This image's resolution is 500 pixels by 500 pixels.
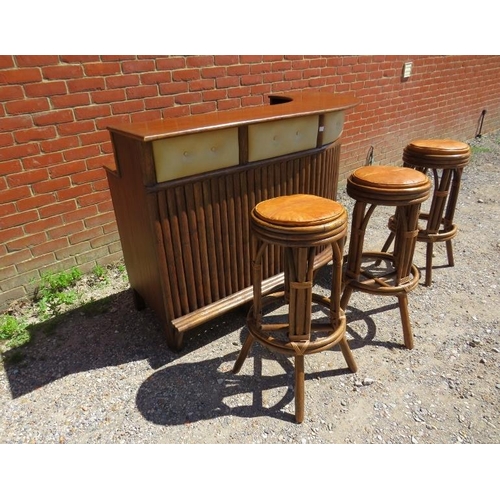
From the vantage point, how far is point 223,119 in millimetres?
2195

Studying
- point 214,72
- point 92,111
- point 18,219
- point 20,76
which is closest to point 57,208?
point 18,219

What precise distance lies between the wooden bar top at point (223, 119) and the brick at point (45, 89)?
2.95 ft

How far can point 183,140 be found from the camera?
6.62 ft

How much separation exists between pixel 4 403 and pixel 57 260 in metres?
1.22

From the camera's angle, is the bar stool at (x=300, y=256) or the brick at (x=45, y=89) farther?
the brick at (x=45, y=89)

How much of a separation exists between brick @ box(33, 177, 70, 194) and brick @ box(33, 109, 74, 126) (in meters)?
0.41

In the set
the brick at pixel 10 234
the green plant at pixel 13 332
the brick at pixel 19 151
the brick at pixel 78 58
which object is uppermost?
the brick at pixel 78 58

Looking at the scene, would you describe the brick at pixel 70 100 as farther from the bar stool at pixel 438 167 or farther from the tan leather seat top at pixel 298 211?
the bar stool at pixel 438 167

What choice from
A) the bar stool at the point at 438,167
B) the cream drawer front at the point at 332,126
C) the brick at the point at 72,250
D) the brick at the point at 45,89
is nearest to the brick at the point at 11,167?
the brick at the point at 45,89

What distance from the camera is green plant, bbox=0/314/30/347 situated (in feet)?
8.62

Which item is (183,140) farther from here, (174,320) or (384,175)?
(384,175)

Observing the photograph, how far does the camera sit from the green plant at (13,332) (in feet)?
8.62

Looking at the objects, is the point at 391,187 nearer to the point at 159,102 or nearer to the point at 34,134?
the point at 159,102

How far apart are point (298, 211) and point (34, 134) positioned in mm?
2012
